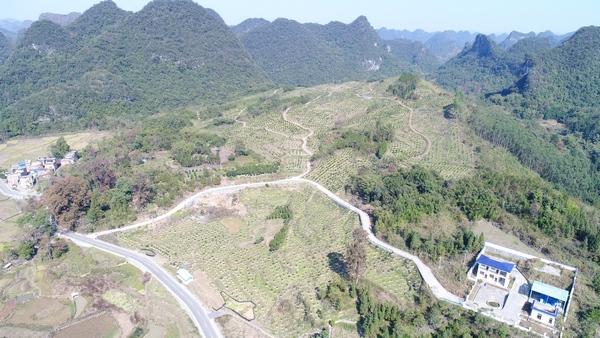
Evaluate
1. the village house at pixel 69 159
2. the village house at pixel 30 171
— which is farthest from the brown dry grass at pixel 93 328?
the village house at pixel 69 159

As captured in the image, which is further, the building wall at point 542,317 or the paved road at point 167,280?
the paved road at point 167,280

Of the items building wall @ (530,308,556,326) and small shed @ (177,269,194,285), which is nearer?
building wall @ (530,308,556,326)

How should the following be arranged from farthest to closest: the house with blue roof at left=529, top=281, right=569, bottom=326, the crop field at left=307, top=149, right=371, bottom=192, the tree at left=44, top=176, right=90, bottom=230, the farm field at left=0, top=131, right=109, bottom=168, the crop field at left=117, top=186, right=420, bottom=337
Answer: the farm field at left=0, top=131, right=109, bottom=168, the crop field at left=307, top=149, right=371, bottom=192, the tree at left=44, top=176, right=90, bottom=230, the crop field at left=117, top=186, right=420, bottom=337, the house with blue roof at left=529, top=281, right=569, bottom=326

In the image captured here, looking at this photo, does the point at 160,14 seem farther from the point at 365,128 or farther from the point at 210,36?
the point at 365,128

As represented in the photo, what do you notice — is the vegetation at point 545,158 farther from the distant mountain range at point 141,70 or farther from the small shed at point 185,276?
the small shed at point 185,276

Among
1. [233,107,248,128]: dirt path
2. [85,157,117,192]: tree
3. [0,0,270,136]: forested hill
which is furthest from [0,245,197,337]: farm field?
[0,0,270,136]: forested hill

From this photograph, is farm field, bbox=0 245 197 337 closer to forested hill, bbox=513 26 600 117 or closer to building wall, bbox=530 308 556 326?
building wall, bbox=530 308 556 326

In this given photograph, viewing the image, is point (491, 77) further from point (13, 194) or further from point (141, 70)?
point (13, 194)
